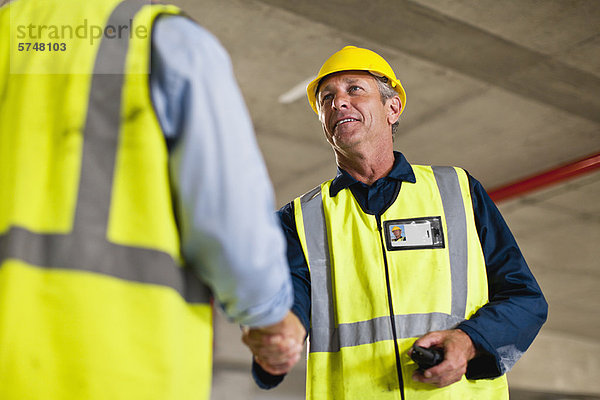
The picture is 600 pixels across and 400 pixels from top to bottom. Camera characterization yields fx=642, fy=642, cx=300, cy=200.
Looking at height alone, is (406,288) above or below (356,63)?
below

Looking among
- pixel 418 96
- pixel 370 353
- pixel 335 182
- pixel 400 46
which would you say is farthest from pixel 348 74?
pixel 418 96

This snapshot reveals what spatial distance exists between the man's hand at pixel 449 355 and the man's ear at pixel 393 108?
3.74ft

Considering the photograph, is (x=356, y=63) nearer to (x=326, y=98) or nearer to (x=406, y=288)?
(x=326, y=98)

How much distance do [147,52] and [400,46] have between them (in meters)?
3.91

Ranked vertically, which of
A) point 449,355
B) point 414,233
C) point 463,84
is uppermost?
point 463,84

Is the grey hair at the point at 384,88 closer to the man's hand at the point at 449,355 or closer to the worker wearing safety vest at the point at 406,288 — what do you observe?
the worker wearing safety vest at the point at 406,288

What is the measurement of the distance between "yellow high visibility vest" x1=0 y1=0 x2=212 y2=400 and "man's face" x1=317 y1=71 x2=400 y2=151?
1432 millimetres

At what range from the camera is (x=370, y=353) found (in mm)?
2207

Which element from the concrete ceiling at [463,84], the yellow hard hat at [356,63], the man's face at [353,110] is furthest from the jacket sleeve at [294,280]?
the concrete ceiling at [463,84]

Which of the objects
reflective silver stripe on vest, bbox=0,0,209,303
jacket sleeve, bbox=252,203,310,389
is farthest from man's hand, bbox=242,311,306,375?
jacket sleeve, bbox=252,203,310,389

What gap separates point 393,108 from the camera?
115 inches

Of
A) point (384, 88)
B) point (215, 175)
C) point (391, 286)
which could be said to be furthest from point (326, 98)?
point (215, 175)

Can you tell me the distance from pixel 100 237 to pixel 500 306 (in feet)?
4.77

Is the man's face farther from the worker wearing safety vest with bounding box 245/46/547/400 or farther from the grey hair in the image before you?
the worker wearing safety vest with bounding box 245/46/547/400
